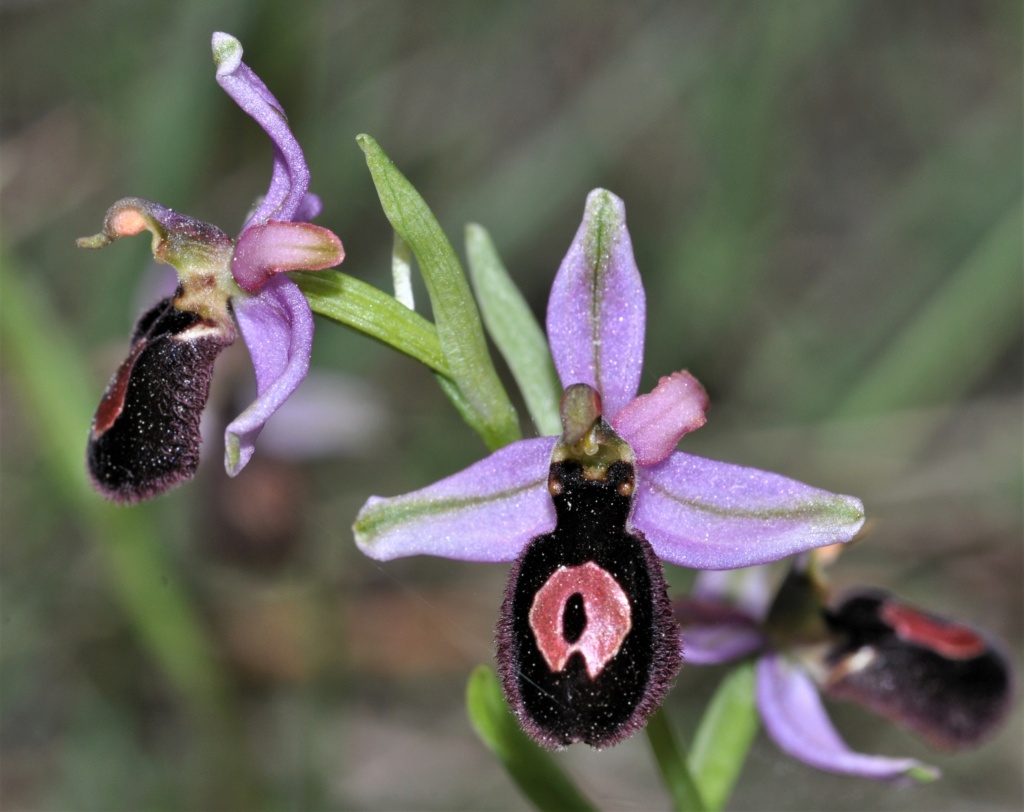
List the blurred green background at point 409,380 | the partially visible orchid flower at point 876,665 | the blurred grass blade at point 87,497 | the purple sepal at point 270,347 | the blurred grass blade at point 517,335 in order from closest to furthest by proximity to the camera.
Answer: the purple sepal at point 270,347
the blurred grass blade at point 517,335
the partially visible orchid flower at point 876,665
the blurred grass blade at point 87,497
the blurred green background at point 409,380

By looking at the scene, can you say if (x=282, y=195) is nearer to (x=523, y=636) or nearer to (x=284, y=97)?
(x=523, y=636)

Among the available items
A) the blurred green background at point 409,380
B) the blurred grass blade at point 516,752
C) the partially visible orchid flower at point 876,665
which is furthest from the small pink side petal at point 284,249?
the blurred green background at point 409,380

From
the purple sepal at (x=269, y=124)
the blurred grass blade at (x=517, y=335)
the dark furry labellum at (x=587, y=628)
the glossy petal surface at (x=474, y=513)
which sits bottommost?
the dark furry labellum at (x=587, y=628)

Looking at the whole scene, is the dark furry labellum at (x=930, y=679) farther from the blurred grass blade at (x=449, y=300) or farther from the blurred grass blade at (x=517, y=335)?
the blurred grass blade at (x=449, y=300)

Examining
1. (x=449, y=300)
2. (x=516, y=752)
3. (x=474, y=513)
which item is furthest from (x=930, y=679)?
(x=449, y=300)

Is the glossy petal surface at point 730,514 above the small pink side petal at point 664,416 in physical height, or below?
below

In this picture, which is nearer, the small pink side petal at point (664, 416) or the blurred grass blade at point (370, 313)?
the small pink side petal at point (664, 416)
